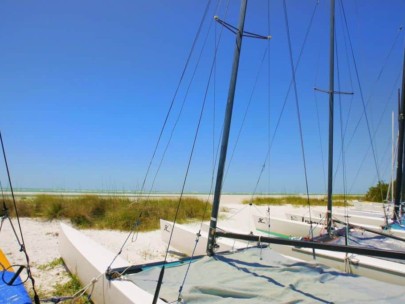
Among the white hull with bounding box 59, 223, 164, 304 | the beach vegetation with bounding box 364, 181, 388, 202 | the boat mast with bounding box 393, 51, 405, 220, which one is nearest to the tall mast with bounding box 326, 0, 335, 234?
the white hull with bounding box 59, 223, 164, 304

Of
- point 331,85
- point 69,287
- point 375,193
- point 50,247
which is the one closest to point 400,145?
point 331,85

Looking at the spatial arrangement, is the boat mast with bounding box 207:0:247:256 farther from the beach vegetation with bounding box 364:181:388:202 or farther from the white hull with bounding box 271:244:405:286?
the beach vegetation with bounding box 364:181:388:202

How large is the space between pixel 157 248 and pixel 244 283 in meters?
3.98

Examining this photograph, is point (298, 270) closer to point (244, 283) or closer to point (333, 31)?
point (244, 283)

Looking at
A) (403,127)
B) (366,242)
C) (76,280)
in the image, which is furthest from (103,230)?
(403,127)

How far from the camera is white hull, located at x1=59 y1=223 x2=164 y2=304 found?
8.86ft

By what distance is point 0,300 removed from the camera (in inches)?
102

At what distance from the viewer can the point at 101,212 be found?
9328mm

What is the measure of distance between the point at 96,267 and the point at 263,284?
2.03m

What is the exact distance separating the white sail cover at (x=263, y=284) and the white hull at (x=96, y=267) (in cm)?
19

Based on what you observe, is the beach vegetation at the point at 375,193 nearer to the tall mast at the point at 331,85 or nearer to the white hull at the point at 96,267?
the tall mast at the point at 331,85

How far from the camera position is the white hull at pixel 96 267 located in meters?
2.70

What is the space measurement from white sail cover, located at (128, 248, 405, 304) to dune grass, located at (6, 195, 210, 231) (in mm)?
4416

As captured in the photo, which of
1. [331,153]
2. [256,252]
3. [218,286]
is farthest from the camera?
[331,153]
